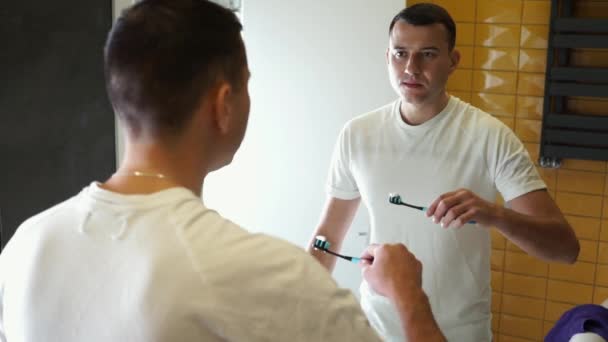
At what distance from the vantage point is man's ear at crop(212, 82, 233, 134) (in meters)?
0.83

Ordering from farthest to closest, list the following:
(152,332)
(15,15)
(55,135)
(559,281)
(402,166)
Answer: (559,281) → (402,166) → (55,135) → (15,15) → (152,332)

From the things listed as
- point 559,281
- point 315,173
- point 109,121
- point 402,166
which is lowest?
point 559,281

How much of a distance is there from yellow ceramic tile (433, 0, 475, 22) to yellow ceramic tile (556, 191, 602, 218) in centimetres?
72

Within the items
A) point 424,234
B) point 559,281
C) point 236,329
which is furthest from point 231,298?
point 559,281

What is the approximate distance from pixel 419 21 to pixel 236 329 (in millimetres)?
1164

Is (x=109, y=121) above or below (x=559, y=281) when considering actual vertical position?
above

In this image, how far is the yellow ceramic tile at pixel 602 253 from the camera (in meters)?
2.41

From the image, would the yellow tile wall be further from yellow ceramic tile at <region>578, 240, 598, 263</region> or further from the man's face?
the man's face

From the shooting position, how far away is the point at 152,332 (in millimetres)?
726

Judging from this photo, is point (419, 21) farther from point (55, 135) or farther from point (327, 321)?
point (327, 321)

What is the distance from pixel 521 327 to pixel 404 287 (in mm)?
1776

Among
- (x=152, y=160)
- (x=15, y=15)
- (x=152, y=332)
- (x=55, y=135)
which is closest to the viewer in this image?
(x=152, y=332)

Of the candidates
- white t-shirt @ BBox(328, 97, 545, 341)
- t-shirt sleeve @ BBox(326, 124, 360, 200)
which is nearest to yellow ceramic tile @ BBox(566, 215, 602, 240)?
white t-shirt @ BBox(328, 97, 545, 341)

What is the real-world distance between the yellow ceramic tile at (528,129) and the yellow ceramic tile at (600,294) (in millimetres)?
582
